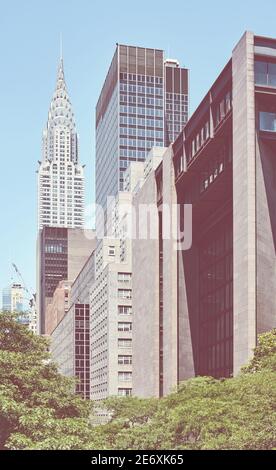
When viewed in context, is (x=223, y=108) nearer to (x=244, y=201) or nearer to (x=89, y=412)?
(x=244, y=201)

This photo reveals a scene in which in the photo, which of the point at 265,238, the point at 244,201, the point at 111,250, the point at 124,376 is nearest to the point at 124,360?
the point at 124,376

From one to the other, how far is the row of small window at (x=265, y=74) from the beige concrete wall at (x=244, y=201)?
3.24 feet

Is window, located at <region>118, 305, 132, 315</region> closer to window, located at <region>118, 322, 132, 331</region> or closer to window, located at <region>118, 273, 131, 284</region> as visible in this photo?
window, located at <region>118, 322, 132, 331</region>

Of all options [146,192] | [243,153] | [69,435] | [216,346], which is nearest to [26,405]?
[69,435]

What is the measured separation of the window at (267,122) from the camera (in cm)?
6006

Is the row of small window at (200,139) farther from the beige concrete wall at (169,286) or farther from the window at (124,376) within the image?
the window at (124,376)

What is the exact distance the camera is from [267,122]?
6028cm

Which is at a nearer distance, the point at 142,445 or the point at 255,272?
the point at 142,445

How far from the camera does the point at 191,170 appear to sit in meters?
77.3

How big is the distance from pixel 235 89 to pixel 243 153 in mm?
5746

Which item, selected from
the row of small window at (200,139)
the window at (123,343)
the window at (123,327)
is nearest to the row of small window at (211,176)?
the row of small window at (200,139)

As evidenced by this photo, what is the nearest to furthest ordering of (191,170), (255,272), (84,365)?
1. (255,272)
2. (191,170)
3. (84,365)

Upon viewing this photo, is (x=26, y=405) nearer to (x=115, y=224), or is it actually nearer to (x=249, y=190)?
(x=249, y=190)

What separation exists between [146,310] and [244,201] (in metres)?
37.7
